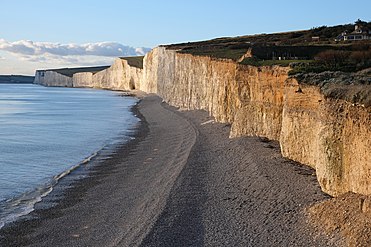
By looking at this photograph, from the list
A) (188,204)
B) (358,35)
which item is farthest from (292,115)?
(358,35)

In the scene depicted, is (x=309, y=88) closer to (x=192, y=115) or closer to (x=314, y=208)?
(x=314, y=208)

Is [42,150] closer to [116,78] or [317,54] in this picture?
[317,54]

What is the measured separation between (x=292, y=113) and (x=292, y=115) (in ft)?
0.20

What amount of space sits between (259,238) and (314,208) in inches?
66.1

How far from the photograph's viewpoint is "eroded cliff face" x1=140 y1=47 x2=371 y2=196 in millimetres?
11273

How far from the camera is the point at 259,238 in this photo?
10.6m

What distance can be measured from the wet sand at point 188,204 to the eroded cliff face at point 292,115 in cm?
66

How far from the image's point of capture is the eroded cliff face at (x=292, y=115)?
11273 millimetres

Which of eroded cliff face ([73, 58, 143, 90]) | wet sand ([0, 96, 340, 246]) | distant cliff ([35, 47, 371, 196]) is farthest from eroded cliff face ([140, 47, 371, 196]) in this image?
eroded cliff face ([73, 58, 143, 90])

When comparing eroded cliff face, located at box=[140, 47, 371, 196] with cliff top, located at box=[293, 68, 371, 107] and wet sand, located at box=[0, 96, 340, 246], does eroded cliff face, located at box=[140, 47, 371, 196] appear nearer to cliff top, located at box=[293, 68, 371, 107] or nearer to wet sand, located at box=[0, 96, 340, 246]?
cliff top, located at box=[293, 68, 371, 107]

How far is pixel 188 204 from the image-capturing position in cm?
1347

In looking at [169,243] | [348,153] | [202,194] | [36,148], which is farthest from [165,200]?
[36,148]

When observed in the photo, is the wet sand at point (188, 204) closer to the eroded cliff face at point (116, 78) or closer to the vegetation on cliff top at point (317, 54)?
the vegetation on cliff top at point (317, 54)

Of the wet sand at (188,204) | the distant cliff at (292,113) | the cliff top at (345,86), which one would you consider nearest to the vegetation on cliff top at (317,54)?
the distant cliff at (292,113)
